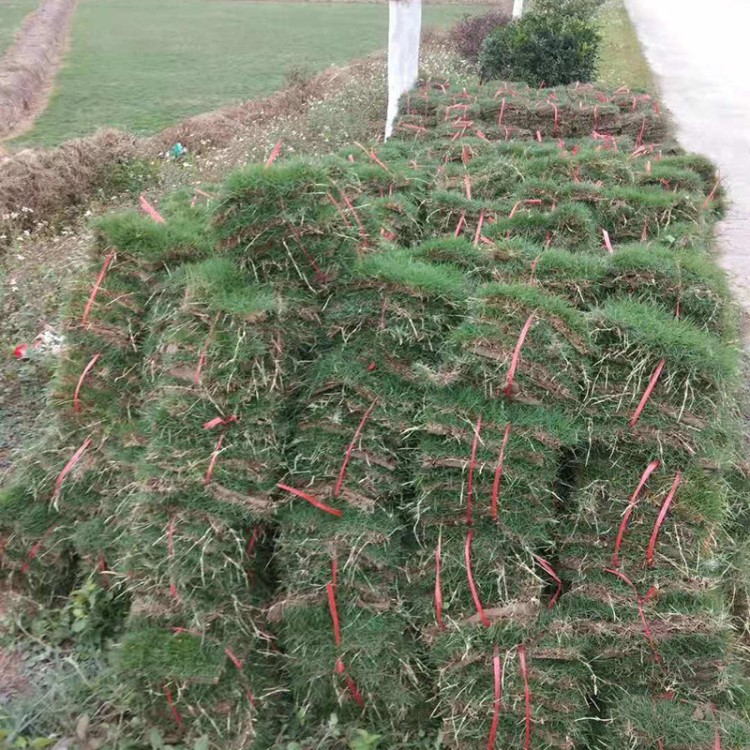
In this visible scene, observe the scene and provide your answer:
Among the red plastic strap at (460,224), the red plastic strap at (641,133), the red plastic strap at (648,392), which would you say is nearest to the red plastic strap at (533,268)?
the red plastic strap at (648,392)

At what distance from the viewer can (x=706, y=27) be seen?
66.1 ft

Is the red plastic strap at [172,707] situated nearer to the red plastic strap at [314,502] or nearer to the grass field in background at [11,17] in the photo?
the red plastic strap at [314,502]

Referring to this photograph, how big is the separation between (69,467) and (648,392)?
7.54ft

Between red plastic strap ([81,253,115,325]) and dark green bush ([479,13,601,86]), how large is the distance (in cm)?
909

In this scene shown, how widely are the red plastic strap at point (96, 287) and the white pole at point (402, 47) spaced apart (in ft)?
15.7

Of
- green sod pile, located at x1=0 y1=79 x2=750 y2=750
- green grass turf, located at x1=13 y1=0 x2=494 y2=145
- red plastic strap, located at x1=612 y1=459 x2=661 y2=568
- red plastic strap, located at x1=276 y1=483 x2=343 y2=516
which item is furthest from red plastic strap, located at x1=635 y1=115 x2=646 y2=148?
green grass turf, located at x1=13 y1=0 x2=494 y2=145

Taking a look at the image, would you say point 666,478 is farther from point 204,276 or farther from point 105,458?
point 105,458

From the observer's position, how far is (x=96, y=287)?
2914mm

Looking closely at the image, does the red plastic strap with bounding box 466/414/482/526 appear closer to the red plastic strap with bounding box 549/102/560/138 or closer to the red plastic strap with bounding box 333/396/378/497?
the red plastic strap with bounding box 333/396/378/497

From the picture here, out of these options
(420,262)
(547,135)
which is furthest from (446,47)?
(420,262)

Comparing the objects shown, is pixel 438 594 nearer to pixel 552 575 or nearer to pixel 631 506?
pixel 552 575

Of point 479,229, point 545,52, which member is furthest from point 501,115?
point 545,52

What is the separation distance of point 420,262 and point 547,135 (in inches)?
149

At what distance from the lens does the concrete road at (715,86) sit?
7.01m
